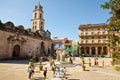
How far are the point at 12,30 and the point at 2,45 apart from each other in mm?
4844

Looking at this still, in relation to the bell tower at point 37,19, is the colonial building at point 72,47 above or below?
below

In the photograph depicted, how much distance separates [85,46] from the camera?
55.9m

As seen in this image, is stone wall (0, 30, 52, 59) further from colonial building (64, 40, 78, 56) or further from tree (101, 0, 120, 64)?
tree (101, 0, 120, 64)

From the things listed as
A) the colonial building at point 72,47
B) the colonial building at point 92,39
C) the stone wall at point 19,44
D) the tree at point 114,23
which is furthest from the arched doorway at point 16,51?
the tree at point 114,23

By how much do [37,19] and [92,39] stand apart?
25383 mm

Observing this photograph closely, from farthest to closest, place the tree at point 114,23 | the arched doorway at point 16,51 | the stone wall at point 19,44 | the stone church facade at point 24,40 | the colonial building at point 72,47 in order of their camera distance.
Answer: the colonial building at point 72,47 < the arched doorway at point 16,51 < the stone church facade at point 24,40 < the stone wall at point 19,44 < the tree at point 114,23

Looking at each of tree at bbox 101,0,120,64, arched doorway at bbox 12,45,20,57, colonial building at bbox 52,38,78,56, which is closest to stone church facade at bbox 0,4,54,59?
arched doorway at bbox 12,45,20,57

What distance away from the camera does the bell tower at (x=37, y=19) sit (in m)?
46.3

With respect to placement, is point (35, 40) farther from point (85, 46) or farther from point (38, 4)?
point (85, 46)

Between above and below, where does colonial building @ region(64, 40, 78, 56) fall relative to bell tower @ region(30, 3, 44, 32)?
below

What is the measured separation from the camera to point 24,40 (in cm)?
3516

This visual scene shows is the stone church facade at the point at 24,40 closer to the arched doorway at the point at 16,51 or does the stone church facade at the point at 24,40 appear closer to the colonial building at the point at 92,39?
the arched doorway at the point at 16,51

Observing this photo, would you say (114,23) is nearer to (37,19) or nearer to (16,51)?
(16,51)

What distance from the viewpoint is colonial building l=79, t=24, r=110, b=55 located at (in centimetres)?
5347
